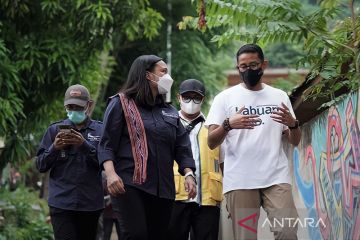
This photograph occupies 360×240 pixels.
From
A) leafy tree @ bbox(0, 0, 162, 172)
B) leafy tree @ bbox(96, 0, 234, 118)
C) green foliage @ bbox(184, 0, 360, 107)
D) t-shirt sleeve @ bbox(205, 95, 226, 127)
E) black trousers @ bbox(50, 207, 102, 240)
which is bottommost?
black trousers @ bbox(50, 207, 102, 240)

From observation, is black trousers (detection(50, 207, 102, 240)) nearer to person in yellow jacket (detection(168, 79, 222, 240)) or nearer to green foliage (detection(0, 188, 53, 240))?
person in yellow jacket (detection(168, 79, 222, 240))

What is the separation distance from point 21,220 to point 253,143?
9934mm

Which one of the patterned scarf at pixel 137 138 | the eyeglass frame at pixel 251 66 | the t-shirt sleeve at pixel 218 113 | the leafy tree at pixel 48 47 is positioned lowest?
the patterned scarf at pixel 137 138

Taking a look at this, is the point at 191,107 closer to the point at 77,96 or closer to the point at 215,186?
the point at 215,186

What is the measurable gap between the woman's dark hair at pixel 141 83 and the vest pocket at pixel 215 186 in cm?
142

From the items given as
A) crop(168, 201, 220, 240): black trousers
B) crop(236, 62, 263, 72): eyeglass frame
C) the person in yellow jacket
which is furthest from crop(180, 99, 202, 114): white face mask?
crop(236, 62, 263, 72): eyeglass frame

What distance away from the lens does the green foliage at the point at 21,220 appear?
13865 millimetres

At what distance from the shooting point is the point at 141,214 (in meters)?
5.95

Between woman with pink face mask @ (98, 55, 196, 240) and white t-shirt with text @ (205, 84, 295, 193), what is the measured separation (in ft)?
1.15

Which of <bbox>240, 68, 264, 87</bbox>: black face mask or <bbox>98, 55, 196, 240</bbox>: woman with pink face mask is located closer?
<bbox>98, 55, 196, 240</bbox>: woman with pink face mask

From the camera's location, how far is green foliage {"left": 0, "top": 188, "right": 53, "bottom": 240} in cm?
1386

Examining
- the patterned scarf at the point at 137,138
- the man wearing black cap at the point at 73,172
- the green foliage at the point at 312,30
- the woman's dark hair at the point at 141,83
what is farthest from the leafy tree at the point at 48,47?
the patterned scarf at the point at 137,138

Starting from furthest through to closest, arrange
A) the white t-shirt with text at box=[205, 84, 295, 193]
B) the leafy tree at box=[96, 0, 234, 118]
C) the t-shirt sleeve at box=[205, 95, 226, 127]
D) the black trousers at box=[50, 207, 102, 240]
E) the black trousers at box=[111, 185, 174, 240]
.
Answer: the leafy tree at box=[96, 0, 234, 118] → the black trousers at box=[50, 207, 102, 240] → the t-shirt sleeve at box=[205, 95, 226, 127] → the white t-shirt with text at box=[205, 84, 295, 193] → the black trousers at box=[111, 185, 174, 240]

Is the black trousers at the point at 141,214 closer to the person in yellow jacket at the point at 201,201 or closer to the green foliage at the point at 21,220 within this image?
the person in yellow jacket at the point at 201,201
